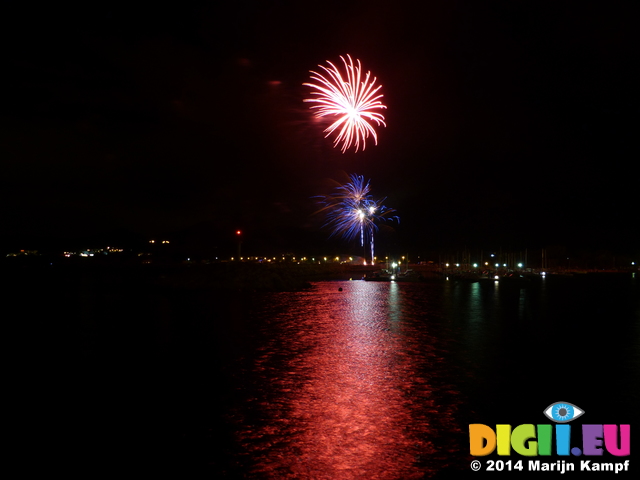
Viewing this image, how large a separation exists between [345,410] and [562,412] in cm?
365

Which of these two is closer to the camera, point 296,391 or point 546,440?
point 546,440

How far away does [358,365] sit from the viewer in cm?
1053

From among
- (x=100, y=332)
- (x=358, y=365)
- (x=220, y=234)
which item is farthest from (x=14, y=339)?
(x=220, y=234)

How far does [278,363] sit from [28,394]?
5.20m

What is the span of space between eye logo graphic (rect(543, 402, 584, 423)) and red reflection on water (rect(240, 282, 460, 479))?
5.73 feet

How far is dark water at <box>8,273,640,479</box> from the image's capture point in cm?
565

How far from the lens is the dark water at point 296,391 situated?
18.5 ft

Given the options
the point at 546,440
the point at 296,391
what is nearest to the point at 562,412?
the point at 546,440

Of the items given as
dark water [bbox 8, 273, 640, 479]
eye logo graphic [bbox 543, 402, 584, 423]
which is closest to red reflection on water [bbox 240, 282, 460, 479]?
dark water [bbox 8, 273, 640, 479]

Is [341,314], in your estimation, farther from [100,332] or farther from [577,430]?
[577,430]

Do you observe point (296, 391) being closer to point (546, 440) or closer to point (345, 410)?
point (345, 410)

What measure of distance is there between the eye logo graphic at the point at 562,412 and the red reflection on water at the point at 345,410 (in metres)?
1.75

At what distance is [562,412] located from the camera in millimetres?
7277

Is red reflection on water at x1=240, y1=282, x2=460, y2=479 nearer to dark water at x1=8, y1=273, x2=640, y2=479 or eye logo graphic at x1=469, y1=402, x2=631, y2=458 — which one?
dark water at x1=8, y1=273, x2=640, y2=479
